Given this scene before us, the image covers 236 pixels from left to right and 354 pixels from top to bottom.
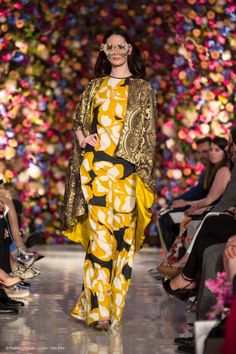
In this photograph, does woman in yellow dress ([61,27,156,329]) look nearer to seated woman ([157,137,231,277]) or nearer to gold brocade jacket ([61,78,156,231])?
gold brocade jacket ([61,78,156,231])

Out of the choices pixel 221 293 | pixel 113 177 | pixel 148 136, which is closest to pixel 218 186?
pixel 148 136

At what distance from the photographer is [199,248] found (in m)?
4.89

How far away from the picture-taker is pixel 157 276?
7.88 metres

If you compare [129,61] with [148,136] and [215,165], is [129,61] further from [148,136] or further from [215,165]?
[215,165]

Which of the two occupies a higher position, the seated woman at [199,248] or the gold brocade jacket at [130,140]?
the gold brocade jacket at [130,140]

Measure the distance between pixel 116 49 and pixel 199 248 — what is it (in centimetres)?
115

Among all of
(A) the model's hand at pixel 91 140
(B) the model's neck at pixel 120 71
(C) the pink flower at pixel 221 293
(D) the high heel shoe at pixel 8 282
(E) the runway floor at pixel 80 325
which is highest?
(B) the model's neck at pixel 120 71

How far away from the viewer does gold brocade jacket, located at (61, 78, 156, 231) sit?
527 cm

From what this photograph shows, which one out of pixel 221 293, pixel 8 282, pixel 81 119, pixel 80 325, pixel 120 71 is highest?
pixel 120 71

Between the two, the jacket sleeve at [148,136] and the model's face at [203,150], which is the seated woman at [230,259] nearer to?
the jacket sleeve at [148,136]

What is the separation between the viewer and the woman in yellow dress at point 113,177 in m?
5.25

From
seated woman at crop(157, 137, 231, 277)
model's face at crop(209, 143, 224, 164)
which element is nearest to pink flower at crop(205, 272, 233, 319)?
seated woman at crop(157, 137, 231, 277)

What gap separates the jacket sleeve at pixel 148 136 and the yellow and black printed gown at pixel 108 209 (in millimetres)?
72

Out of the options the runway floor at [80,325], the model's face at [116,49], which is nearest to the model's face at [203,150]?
the runway floor at [80,325]
